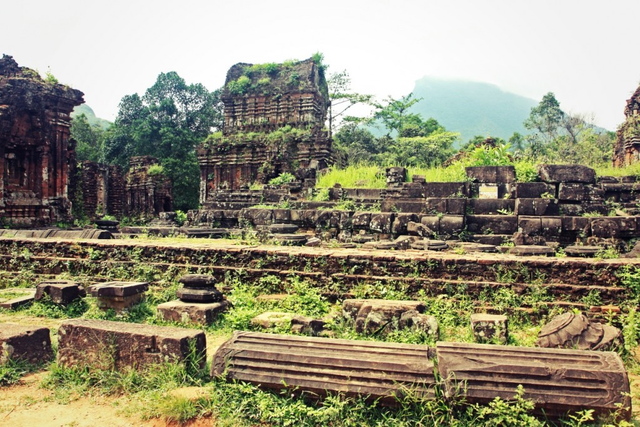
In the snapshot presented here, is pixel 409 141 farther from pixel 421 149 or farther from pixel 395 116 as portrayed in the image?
pixel 395 116

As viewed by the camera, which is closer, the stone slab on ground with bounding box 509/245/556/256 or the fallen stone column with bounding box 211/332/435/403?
the fallen stone column with bounding box 211/332/435/403

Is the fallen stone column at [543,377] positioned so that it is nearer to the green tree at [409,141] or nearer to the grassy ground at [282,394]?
the grassy ground at [282,394]

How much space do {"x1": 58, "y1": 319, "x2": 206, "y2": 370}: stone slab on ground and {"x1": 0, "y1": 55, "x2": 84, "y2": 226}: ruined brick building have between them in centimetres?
1194

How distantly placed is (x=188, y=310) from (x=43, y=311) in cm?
211

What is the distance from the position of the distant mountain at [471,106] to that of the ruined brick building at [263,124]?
271 feet

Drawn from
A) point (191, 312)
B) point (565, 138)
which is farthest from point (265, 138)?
point (565, 138)

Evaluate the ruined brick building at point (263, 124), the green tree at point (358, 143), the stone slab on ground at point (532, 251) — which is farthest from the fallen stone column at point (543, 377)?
the green tree at point (358, 143)

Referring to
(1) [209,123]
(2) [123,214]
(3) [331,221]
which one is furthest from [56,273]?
(1) [209,123]

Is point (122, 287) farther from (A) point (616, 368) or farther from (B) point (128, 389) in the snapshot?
(A) point (616, 368)

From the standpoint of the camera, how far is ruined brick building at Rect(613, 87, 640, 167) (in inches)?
620

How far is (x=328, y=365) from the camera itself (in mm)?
2939

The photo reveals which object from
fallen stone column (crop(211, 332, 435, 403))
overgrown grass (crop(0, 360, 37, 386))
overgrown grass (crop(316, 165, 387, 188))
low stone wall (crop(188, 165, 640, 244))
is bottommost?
overgrown grass (crop(0, 360, 37, 386))

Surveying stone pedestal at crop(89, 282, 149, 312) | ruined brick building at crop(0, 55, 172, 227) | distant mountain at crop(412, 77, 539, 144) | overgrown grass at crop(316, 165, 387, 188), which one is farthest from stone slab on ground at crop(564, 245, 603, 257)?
distant mountain at crop(412, 77, 539, 144)

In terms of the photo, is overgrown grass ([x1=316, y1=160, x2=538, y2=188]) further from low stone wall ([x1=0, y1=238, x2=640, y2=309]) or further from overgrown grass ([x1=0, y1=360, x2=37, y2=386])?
overgrown grass ([x1=0, y1=360, x2=37, y2=386])
